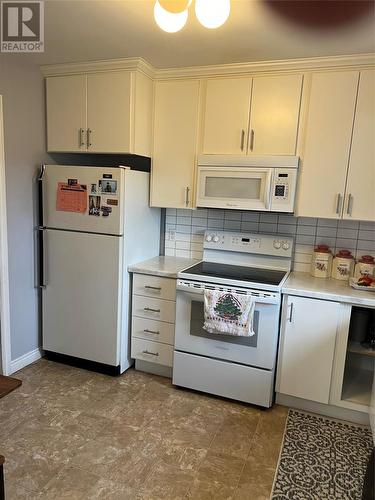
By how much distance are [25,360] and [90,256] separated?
3.46 feet

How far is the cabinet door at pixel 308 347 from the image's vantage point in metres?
2.38

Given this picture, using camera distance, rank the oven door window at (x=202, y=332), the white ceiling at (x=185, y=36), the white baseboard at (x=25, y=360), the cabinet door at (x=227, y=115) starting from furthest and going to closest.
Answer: the white baseboard at (x=25, y=360) → the cabinet door at (x=227, y=115) → the oven door window at (x=202, y=332) → the white ceiling at (x=185, y=36)

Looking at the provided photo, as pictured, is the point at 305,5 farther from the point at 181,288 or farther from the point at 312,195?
the point at 181,288

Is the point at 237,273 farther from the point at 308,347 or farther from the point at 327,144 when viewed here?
the point at 327,144

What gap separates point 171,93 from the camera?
9.24ft

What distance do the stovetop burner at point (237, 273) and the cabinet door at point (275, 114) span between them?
0.87 meters

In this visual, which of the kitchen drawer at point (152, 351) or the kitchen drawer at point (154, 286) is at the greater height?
the kitchen drawer at point (154, 286)

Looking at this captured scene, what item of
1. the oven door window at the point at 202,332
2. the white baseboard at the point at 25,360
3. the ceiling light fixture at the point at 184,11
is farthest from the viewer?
the white baseboard at the point at 25,360

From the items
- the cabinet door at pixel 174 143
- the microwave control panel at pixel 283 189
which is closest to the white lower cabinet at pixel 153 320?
the cabinet door at pixel 174 143

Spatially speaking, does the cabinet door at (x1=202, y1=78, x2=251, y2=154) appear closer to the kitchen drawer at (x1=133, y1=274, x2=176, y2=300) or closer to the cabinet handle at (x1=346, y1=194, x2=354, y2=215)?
the cabinet handle at (x1=346, y1=194, x2=354, y2=215)

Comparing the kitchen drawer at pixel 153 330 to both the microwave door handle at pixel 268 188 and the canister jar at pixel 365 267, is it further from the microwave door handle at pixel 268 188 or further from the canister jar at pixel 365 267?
the canister jar at pixel 365 267

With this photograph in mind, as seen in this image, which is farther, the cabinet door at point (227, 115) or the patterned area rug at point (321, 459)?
the cabinet door at point (227, 115)

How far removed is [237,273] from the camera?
272 centimetres

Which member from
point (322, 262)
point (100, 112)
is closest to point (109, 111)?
point (100, 112)
